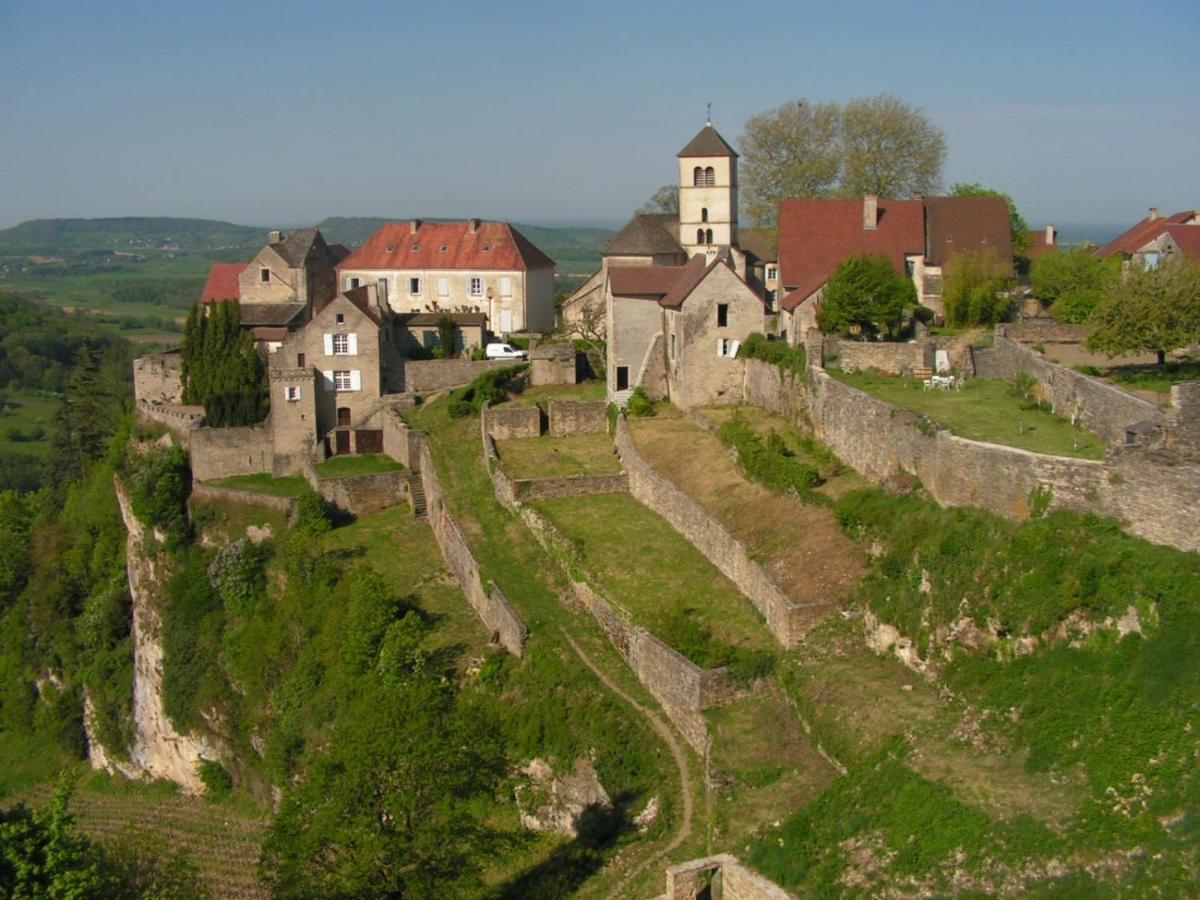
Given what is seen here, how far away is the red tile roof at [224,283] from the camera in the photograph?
182ft

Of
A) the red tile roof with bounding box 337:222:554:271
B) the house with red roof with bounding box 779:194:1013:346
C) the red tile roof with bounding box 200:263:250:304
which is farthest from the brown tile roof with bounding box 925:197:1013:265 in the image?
the red tile roof with bounding box 200:263:250:304

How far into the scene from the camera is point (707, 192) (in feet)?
178

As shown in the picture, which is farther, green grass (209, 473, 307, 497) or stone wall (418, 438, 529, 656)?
Result: green grass (209, 473, 307, 497)

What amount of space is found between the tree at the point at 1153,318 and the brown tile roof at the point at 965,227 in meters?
15.9

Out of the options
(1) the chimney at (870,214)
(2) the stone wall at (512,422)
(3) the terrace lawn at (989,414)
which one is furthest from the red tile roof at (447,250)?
(3) the terrace lawn at (989,414)

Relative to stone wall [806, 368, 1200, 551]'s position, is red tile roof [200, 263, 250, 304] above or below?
above

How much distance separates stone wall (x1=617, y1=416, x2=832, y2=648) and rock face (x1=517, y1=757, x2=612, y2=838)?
4.57 m

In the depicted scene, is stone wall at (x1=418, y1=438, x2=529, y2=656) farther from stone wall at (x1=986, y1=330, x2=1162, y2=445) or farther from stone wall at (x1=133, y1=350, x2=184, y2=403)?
stone wall at (x1=133, y1=350, x2=184, y2=403)

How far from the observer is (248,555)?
3928 centimetres

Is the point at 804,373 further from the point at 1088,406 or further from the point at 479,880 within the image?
the point at 479,880

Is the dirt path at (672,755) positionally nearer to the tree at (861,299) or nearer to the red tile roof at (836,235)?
→ the tree at (861,299)

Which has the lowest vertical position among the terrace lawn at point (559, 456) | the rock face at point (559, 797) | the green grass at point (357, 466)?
the rock face at point (559, 797)

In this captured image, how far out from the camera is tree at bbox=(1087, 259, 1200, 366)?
3047 cm

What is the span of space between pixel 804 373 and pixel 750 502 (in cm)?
565
